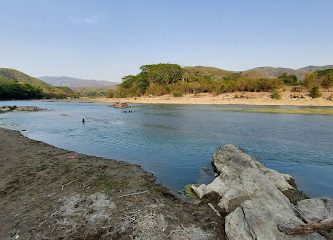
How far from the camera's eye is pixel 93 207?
11.9m

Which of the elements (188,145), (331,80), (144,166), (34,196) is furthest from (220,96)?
(34,196)

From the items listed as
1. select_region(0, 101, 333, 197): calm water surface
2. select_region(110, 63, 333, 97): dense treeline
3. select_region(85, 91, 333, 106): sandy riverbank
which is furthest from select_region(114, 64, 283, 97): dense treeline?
select_region(0, 101, 333, 197): calm water surface

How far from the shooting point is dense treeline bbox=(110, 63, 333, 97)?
109m

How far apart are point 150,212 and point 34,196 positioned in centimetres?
555

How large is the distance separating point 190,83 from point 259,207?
4918 inches

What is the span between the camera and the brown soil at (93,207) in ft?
33.2

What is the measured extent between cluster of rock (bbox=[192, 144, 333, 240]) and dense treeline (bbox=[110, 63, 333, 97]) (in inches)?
3624

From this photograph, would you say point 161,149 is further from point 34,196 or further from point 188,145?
point 34,196

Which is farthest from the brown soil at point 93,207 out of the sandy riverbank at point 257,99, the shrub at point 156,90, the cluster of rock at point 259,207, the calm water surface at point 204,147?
the shrub at point 156,90

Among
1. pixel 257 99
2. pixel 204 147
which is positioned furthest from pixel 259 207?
pixel 257 99

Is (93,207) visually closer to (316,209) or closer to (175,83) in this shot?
(316,209)

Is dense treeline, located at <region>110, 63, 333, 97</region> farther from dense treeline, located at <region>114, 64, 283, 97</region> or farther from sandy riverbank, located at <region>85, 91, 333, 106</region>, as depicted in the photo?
sandy riverbank, located at <region>85, 91, 333, 106</region>

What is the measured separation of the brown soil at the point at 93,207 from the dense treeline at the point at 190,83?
92516mm

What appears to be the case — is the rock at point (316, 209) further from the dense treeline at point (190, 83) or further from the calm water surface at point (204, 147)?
the dense treeline at point (190, 83)
